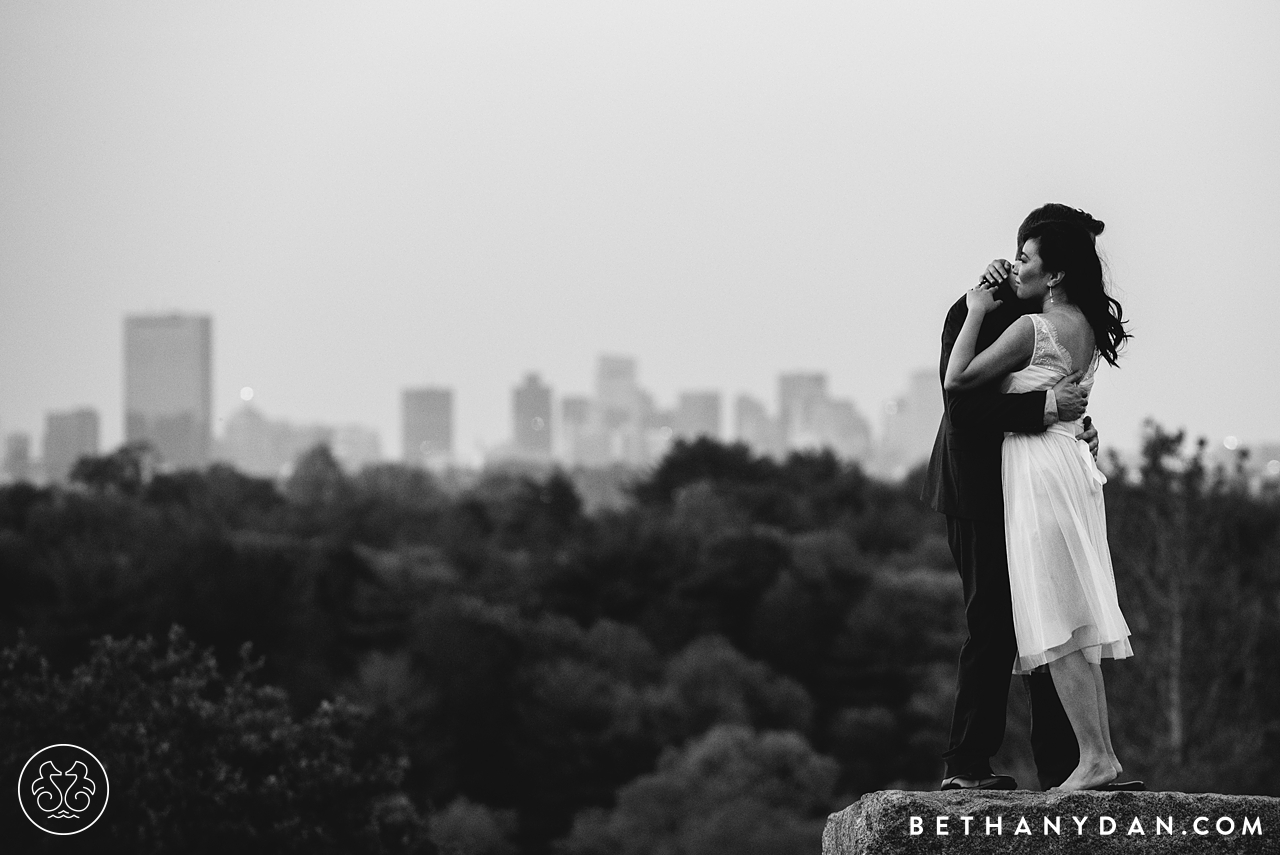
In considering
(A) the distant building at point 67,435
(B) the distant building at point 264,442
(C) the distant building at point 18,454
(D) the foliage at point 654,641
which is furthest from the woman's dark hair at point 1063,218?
(B) the distant building at point 264,442

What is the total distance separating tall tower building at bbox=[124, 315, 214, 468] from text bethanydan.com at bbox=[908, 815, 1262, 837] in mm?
142265

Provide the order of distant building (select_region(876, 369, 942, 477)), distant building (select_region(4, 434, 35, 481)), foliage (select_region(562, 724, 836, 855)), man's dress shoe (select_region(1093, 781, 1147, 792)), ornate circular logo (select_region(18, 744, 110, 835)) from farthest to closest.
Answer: distant building (select_region(876, 369, 942, 477)) → distant building (select_region(4, 434, 35, 481)) → foliage (select_region(562, 724, 836, 855)) → ornate circular logo (select_region(18, 744, 110, 835)) → man's dress shoe (select_region(1093, 781, 1147, 792))

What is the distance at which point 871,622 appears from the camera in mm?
57875

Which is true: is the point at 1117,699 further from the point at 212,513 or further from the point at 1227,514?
the point at 212,513

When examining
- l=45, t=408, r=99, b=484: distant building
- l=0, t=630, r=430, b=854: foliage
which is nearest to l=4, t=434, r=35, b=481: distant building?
l=45, t=408, r=99, b=484: distant building

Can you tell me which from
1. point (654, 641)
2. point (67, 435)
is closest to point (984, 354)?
point (654, 641)

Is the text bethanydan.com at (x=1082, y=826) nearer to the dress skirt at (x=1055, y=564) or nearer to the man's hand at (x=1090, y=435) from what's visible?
the dress skirt at (x=1055, y=564)

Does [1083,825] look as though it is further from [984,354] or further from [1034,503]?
[984,354]

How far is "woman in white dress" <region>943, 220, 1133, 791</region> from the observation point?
6.66m

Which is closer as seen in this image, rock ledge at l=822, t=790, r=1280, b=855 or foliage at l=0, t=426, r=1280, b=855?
rock ledge at l=822, t=790, r=1280, b=855

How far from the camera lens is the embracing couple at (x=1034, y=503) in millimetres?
6691

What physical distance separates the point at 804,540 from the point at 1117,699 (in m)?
38.6

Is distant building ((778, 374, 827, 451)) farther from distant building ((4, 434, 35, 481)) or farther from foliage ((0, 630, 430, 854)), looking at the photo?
foliage ((0, 630, 430, 854))

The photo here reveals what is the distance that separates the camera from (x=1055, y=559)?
6691mm
